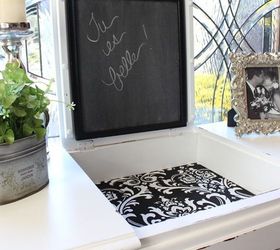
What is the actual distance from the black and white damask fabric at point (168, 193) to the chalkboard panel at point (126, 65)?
17 cm

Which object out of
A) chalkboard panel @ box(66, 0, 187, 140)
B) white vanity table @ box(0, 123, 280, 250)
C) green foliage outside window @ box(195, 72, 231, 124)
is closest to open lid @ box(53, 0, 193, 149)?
chalkboard panel @ box(66, 0, 187, 140)

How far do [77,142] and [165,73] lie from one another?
38 centimetres

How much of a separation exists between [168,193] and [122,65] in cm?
43

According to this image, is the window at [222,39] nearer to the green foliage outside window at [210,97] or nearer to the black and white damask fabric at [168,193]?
the green foliage outside window at [210,97]

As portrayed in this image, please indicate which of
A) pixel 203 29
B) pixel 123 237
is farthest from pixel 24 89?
pixel 203 29

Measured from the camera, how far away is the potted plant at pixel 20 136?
637 millimetres

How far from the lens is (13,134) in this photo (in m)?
0.64

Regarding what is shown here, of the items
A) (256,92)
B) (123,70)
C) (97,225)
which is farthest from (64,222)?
(256,92)

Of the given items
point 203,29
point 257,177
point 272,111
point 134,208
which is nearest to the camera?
point 134,208

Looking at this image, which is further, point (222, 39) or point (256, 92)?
point (222, 39)

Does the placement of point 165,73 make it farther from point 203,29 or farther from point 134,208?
point 134,208

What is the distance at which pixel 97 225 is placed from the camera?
62 cm

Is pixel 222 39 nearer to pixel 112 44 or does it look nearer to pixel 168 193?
pixel 112 44

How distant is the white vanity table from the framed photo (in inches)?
15.2
